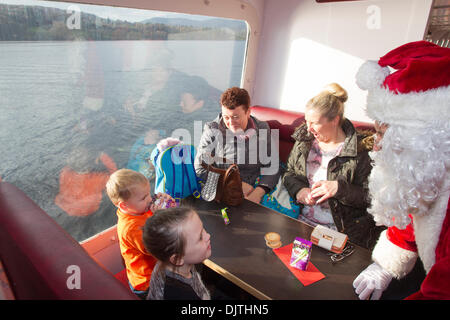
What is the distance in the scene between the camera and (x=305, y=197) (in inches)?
82.7

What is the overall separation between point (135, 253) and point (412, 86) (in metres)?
1.61

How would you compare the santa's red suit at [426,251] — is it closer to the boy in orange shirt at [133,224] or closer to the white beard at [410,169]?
the white beard at [410,169]

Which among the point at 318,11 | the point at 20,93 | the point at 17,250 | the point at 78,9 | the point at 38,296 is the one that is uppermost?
the point at 318,11

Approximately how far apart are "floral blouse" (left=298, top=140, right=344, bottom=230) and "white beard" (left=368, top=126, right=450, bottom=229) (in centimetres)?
88

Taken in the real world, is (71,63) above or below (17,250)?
above

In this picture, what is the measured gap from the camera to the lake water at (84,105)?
1.82 m

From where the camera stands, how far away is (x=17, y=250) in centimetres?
113

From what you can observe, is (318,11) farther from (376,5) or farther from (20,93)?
(20,93)

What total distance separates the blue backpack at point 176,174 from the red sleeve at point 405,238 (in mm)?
1244

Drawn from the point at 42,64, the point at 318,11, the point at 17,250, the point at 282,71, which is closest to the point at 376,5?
the point at 318,11

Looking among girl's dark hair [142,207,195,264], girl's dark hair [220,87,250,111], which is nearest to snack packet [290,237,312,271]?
girl's dark hair [142,207,195,264]

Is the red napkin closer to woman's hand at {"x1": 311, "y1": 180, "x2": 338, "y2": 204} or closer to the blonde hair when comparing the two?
woman's hand at {"x1": 311, "y1": 180, "x2": 338, "y2": 204}

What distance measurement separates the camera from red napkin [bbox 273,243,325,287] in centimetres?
133

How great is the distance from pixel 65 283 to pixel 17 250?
33cm
